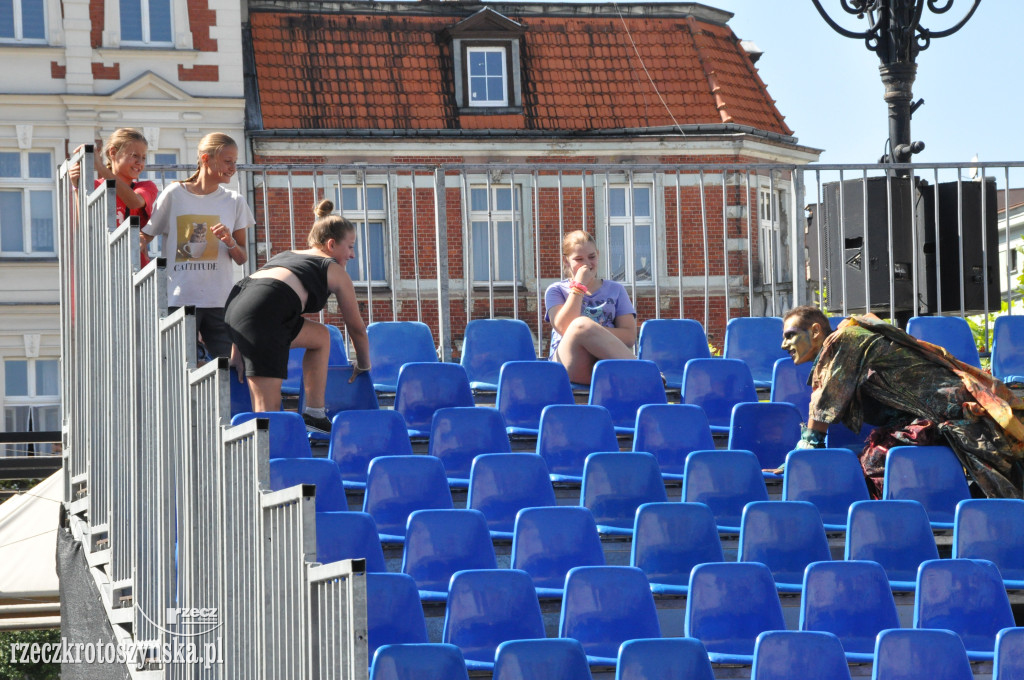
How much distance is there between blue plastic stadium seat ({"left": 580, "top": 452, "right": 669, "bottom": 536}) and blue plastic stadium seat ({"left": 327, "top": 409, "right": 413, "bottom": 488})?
0.82m

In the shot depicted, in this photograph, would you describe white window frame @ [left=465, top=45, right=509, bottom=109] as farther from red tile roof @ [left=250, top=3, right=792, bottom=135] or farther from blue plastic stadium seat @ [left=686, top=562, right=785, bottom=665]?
blue plastic stadium seat @ [left=686, top=562, right=785, bottom=665]

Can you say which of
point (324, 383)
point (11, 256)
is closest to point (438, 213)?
point (324, 383)

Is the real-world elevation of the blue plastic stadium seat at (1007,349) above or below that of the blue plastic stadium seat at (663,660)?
above

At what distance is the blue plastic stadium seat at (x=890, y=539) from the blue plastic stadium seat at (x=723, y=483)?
50 cm

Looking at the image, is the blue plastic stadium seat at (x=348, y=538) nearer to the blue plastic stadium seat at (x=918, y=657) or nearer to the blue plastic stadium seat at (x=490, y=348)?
the blue plastic stadium seat at (x=918, y=657)

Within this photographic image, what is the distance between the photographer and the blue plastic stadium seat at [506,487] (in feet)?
20.0

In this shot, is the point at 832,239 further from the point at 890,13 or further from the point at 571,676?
the point at 571,676

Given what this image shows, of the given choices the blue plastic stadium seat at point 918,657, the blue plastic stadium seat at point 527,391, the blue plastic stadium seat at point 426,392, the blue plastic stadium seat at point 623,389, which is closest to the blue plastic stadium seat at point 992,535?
the blue plastic stadium seat at point 918,657

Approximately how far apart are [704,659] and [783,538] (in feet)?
4.26

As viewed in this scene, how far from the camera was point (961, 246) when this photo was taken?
8.28 metres

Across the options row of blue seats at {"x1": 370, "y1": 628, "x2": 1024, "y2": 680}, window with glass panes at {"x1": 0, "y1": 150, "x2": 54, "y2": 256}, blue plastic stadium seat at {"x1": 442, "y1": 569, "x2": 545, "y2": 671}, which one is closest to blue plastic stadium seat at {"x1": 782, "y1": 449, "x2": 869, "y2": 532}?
row of blue seats at {"x1": 370, "y1": 628, "x2": 1024, "y2": 680}

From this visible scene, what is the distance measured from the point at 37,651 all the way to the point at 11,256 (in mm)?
11170

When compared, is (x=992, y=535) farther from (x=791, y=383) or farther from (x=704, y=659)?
(x=704, y=659)

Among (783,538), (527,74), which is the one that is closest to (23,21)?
(527,74)
